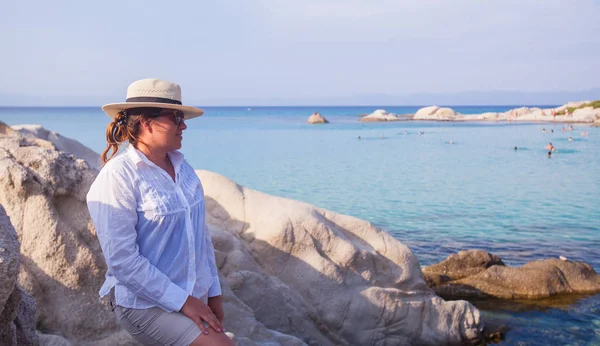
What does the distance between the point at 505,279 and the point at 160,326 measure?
8.87 m

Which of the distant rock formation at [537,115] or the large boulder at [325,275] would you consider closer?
the large boulder at [325,275]

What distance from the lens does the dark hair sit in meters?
3.43

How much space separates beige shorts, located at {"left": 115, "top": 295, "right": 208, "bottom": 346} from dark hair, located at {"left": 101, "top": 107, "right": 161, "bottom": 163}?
895 mm

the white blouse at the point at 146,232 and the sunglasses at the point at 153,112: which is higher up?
the sunglasses at the point at 153,112

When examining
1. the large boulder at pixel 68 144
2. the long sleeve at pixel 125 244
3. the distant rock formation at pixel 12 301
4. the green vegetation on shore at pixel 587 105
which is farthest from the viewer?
the green vegetation on shore at pixel 587 105

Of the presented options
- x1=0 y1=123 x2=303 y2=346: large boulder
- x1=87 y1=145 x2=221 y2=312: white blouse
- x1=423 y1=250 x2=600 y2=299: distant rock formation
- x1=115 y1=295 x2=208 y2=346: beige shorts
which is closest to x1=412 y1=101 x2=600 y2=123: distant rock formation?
x1=423 y1=250 x2=600 y2=299: distant rock formation

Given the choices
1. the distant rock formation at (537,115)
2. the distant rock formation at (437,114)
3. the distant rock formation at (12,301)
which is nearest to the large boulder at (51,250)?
the distant rock formation at (12,301)

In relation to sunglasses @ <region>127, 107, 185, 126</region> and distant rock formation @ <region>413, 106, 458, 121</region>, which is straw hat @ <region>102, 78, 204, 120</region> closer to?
sunglasses @ <region>127, 107, 185, 126</region>

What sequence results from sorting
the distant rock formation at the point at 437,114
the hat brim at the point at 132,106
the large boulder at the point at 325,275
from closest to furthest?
the hat brim at the point at 132,106 < the large boulder at the point at 325,275 < the distant rock formation at the point at 437,114

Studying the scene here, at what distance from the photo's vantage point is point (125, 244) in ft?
10.2

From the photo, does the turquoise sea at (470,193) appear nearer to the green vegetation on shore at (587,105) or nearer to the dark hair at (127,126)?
the dark hair at (127,126)

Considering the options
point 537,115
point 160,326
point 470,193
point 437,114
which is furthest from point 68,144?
point 437,114

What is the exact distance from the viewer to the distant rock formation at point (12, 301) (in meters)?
2.89

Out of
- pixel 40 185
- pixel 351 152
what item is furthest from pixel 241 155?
pixel 40 185
